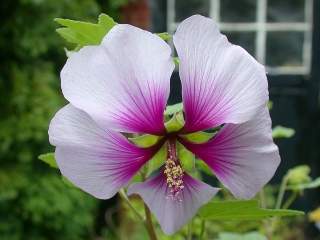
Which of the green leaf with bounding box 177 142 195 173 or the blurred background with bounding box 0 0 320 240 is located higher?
the green leaf with bounding box 177 142 195 173

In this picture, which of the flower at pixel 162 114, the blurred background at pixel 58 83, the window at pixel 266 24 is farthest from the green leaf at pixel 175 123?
the window at pixel 266 24

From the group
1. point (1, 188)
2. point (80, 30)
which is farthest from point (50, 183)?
point (80, 30)

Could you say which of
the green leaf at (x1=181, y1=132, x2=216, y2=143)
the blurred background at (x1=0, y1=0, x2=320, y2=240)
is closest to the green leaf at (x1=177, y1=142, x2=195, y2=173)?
the green leaf at (x1=181, y1=132, x2=216, y2=143)

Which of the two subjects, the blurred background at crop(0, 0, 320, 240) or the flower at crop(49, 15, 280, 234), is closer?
the flower at crop(49, 15, 280, 234)

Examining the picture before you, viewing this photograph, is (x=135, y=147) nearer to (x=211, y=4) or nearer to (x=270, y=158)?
(x=270, y=158)

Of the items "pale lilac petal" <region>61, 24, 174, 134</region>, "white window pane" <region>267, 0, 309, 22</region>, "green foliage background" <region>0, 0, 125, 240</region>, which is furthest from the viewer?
"white window pane" <region>267, 0, 309, 22</region>

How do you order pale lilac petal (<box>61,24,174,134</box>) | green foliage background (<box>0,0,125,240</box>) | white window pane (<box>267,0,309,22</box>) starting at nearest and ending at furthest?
pale lilac petal (<box>61,24,174,134</box>)
green foliage background (<box>0,0,125,240</box>)
white window pane (<box>267,0,309,22</box>)

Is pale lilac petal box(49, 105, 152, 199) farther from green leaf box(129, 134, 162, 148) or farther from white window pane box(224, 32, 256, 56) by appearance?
white window pane box(224, 32, 256, 56)
